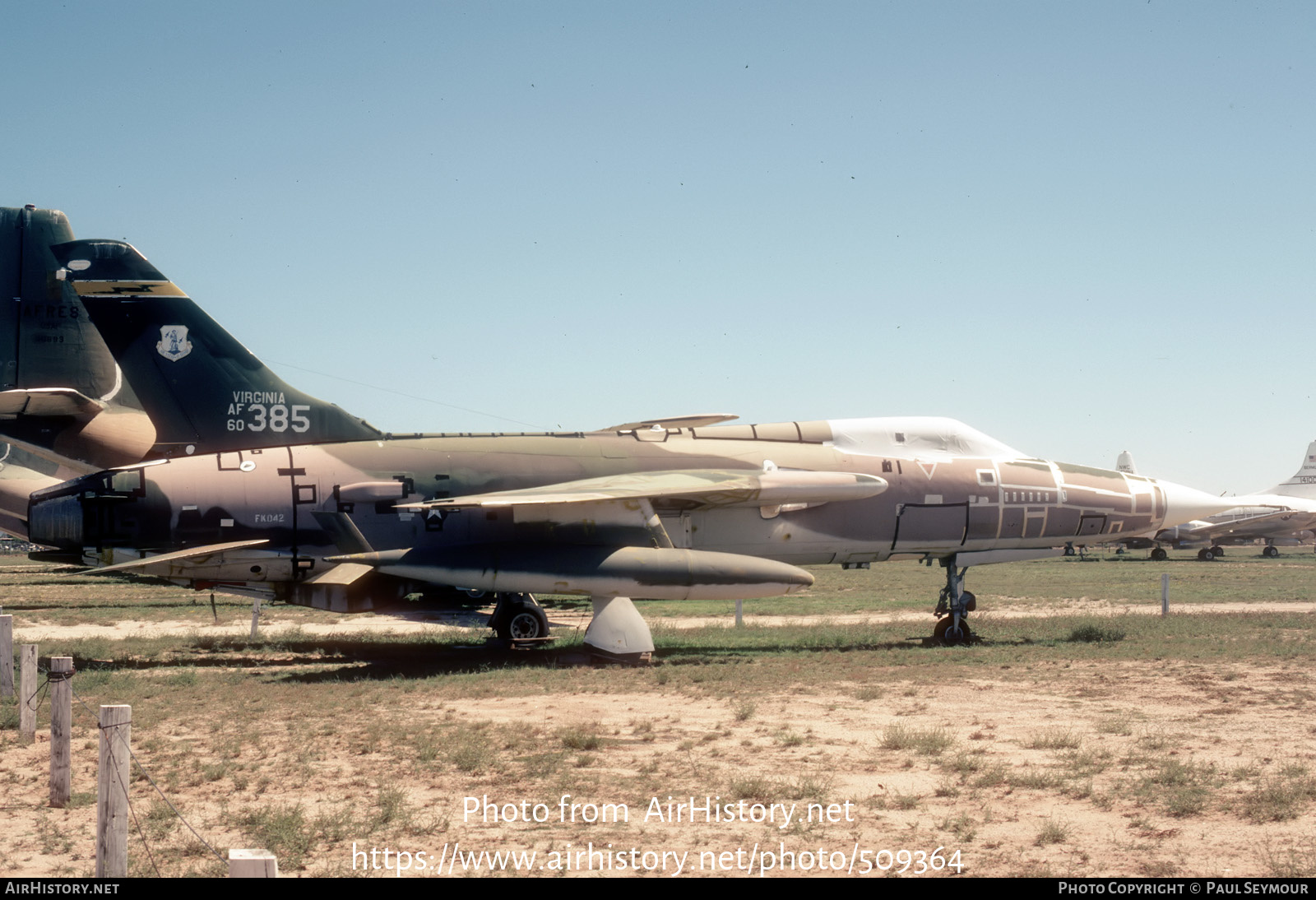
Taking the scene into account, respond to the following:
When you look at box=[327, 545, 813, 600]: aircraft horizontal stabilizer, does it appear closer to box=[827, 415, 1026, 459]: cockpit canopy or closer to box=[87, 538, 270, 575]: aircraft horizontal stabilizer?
box=[87, 538, 270, 575]: aircraft horizontal stabilizer

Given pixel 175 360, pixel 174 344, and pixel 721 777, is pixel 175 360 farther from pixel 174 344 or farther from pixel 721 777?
pixel 721 777

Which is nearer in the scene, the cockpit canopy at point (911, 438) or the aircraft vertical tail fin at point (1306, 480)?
the cockpit canopy at point (911, 438)

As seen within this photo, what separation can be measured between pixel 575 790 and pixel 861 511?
11286 mm

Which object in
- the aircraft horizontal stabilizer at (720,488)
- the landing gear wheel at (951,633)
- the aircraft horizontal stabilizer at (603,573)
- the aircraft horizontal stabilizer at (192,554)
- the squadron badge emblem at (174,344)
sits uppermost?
the squadron badge emblem at (174,344)

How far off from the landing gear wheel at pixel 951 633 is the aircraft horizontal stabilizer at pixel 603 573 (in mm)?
3940

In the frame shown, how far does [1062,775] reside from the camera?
338 inches

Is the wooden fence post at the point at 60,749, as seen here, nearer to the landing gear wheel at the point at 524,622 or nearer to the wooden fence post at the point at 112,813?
the wooden fence post at the point at 112,813

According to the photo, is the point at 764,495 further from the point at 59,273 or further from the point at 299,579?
the point at 59,273

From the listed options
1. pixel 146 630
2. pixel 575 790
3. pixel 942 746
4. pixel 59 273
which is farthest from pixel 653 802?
pixel 146 630

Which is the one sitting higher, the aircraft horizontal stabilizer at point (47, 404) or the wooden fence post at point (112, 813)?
the aircraft horizontal stabilizer at point (47, 404)

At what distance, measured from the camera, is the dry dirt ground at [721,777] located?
6.66 metres

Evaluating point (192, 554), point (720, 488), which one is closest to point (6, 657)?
point (192, 554)

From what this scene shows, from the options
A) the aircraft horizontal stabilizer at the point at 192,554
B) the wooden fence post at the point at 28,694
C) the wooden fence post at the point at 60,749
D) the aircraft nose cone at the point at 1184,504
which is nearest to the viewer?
the wooden fence post at the point at 60,749

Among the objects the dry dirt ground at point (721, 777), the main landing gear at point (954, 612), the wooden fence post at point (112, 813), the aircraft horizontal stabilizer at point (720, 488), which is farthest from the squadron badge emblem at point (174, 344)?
the main landing gear at point (954, 612)
